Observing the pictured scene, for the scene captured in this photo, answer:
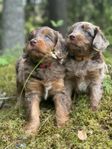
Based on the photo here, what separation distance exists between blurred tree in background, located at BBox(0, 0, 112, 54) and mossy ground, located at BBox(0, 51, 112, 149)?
978 cm

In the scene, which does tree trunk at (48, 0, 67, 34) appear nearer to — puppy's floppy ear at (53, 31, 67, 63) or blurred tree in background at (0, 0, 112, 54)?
blurred tree in background at (0, 0, 112, 54)

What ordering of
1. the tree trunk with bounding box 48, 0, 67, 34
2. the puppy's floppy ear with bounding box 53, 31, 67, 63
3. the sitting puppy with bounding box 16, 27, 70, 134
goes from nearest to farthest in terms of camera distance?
1. the sitting puppy with bounding box 16, 27, 70, 134
2. the puppy's floppy ear with bounding box 53, 31, 67, 63
3. the tree trunk with bounding box 48, 0, 67, 34

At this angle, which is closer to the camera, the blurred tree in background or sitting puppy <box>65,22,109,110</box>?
sitting puppy <box>65,22,109,110</box>

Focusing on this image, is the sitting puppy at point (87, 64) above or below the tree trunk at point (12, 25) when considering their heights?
above

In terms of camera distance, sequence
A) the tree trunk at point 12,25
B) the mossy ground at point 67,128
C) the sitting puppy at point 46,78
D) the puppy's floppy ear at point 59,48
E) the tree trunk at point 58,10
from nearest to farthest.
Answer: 1. the mossy ground at point 67,128
2. the sitting puppy at point 46,78
3. the puppy's floppy ear at point 59,48
4. the tree trunk at point 12,25
5. the tree trunk at point 58,10

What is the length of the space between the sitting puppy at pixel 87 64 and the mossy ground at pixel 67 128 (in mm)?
186

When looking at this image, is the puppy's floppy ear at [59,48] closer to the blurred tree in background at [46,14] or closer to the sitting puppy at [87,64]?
the sitting puppy at [87,64]

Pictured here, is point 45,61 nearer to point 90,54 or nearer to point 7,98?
point 90,54

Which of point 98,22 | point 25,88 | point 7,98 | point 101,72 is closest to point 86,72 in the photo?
point 101,72

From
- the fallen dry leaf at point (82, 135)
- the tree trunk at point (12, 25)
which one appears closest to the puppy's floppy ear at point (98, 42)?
the fallen dry leaf at point (82, 135)

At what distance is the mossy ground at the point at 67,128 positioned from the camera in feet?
23.9

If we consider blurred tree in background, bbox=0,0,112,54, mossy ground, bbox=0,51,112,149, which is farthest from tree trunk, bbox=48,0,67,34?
mossy ground, bbox=0,51,112,149

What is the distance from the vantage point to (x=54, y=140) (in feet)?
24.1

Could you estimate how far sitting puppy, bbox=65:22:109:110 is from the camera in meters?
7.76
